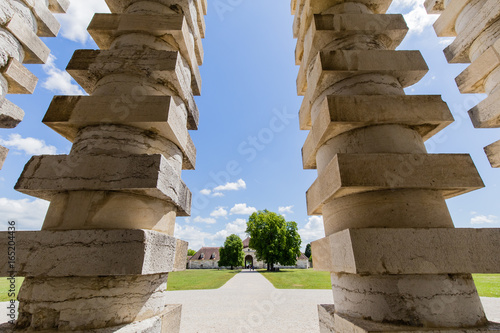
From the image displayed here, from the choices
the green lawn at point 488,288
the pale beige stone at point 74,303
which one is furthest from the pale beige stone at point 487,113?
the green lawn at point 488,288

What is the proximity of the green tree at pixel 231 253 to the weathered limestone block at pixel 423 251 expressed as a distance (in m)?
61.7

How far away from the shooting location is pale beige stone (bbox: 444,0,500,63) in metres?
4.23

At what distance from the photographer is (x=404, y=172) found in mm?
2182

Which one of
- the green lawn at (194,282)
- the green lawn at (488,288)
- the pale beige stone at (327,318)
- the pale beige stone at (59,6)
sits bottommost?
the green lawn at (194,282)

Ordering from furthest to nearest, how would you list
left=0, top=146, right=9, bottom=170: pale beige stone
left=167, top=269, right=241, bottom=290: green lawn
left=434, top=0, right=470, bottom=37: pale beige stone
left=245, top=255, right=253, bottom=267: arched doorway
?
1. left=245, top=255, right=253, bottom=267: arched doorway
2. left=167, top=269, right=241, bottom=290: green lawn
3. left=434, top=0, right=470, bottom=37: pale beige stone
4. left=0, top=146, right=9, bottom=170: pale beige stone

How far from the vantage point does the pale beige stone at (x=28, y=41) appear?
177 inches

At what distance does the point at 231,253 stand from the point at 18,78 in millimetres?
60615

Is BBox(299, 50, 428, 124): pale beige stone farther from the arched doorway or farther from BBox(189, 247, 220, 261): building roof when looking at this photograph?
the arched doorway

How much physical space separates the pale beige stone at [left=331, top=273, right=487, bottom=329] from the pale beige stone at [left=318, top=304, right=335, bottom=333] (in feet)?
1.99

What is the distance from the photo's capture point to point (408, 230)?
1976mm

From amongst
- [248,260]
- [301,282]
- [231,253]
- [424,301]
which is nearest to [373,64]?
[424,301]

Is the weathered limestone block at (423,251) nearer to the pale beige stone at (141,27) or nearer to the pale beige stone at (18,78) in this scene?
the pale beige stone at (141,27)

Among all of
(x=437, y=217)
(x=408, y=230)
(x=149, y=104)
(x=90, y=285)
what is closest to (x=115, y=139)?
(x=149, y=104)

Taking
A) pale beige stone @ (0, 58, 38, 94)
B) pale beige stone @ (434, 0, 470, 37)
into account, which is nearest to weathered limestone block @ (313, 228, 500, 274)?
pale beige stone @ (434, 0, 470, 37)
